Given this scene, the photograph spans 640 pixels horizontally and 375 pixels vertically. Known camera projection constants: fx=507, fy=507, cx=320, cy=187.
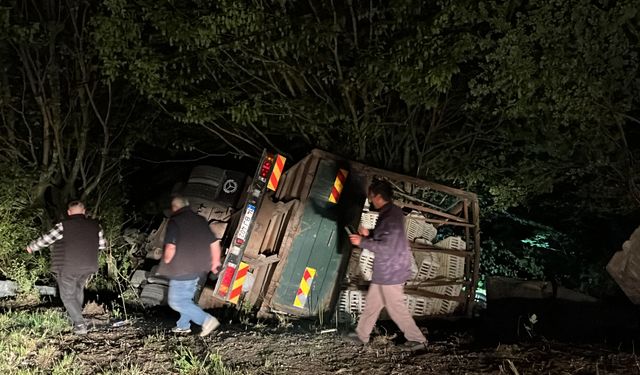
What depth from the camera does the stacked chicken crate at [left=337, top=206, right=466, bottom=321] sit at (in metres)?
7.30

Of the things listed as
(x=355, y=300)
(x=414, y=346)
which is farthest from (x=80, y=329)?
(x=355, y=300)

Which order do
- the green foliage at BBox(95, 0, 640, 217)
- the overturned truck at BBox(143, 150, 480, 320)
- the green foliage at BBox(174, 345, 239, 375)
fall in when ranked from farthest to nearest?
the overturned truck at BBox(143, 150, 480, 320), the green foliage at BBox(95, 0, 640, 217), the green foliage at BBox(174, 345, 239, 375)

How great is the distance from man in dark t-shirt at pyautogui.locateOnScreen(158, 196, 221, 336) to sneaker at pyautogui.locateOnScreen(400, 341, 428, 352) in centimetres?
199

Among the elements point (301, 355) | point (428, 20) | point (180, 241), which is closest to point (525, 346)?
point (301, 355)

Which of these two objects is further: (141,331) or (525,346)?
(141,331)

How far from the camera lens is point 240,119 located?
302 inches

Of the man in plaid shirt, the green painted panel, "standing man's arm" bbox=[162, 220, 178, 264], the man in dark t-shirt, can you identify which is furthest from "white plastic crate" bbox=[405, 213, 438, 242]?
the man in plaid shirt

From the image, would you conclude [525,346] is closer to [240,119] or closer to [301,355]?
[301,355]

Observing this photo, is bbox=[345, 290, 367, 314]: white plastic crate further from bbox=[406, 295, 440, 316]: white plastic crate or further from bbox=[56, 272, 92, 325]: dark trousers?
bbox=[56, 272, 92, 325]: dark trousers

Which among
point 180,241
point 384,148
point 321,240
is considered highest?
point 384,148

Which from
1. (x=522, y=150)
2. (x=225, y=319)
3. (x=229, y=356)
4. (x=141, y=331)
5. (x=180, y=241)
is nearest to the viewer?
(x=229, y=356)

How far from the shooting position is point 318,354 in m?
4.89

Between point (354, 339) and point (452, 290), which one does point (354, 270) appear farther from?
point (354, 339)

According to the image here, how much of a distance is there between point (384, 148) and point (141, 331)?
515cm
